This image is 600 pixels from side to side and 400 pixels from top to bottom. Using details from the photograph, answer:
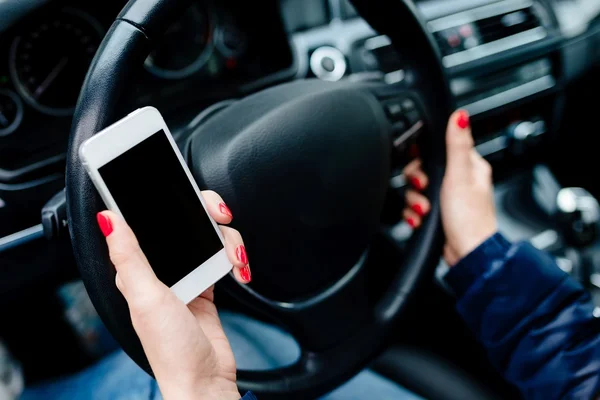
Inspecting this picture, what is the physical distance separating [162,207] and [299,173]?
18 centimetres

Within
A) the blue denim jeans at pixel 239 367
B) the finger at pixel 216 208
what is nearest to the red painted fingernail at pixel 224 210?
the finger at pixel 216 208

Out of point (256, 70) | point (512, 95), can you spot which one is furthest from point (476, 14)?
point (256, 70)

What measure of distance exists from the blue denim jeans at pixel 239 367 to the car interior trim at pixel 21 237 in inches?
8.9

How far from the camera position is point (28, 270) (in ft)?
2.38

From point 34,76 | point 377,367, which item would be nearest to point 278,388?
point 377,367

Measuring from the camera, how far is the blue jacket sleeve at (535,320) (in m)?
0.68

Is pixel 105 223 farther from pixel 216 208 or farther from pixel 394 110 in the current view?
pixel 394 110

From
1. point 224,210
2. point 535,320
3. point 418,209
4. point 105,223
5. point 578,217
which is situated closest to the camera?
point 105,223

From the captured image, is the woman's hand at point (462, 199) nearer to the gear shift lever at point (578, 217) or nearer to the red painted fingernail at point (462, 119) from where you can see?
the red painted fingernail at point (462, 119)

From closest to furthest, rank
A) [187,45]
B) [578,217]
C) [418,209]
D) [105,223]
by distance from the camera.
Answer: [105,223] → [418,209] → [187,45] → [578,217]

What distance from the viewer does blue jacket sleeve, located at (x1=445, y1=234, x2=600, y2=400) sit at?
2.24 feet

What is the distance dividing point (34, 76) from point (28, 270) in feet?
0.95

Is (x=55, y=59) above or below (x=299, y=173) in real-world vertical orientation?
above

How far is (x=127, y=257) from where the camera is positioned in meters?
0.45
